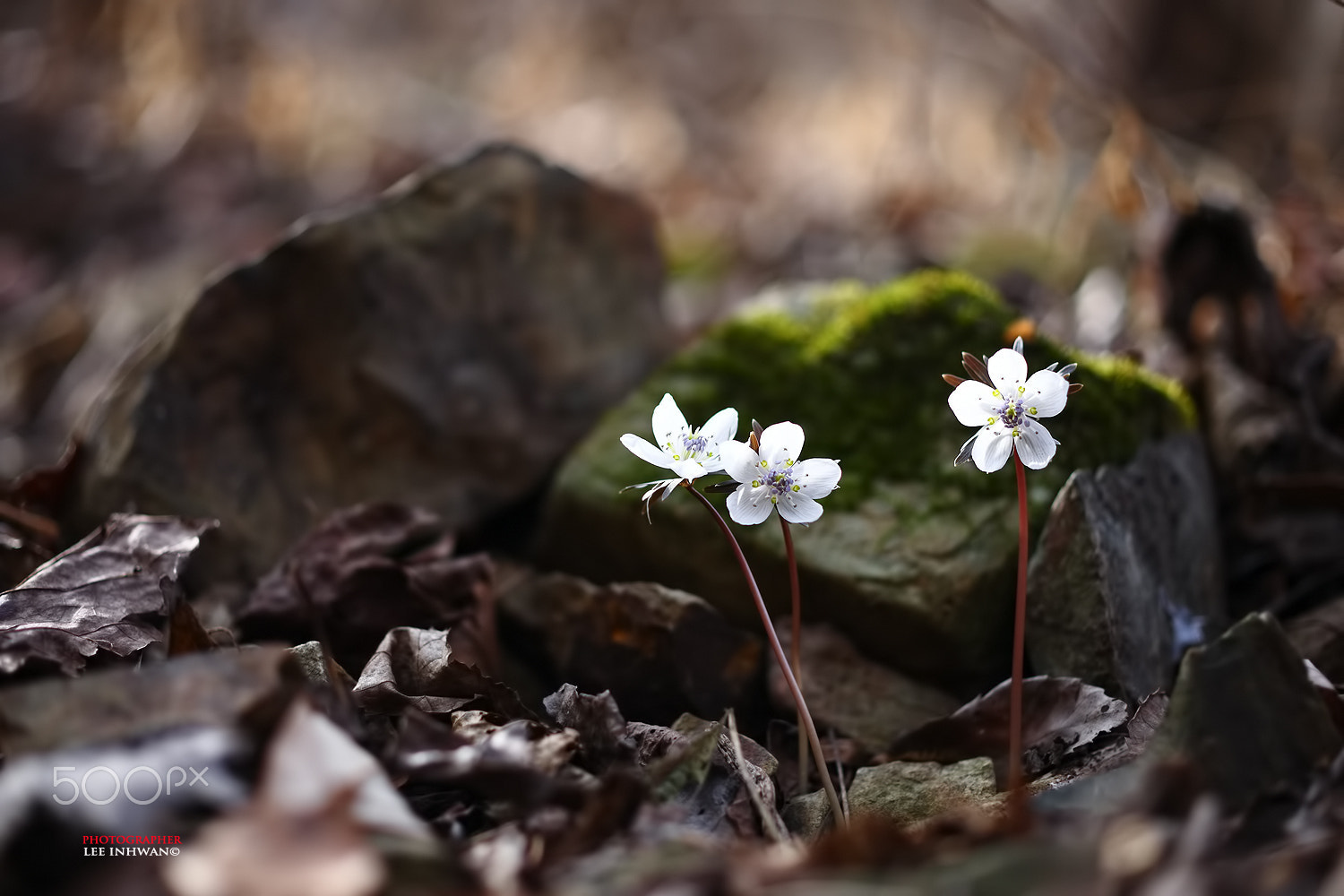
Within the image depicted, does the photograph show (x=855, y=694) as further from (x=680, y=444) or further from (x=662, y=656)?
(x=680, y=444)

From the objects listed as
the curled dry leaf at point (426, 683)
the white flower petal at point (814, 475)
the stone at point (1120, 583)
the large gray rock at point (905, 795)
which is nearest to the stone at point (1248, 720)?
the large gray rock at point (905, 795)

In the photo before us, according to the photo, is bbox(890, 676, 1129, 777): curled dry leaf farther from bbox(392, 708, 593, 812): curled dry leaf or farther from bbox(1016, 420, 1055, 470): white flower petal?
bbox(392, 708, 593, 812): curled dry leaf

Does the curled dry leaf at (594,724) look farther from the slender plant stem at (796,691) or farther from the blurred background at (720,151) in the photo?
the blurred background at (720,151)

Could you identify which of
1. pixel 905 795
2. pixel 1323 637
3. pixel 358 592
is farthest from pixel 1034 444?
pixel 358 592

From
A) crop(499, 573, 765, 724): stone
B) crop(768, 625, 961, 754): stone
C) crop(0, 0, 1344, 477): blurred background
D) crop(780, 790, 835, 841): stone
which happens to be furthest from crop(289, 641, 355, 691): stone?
crop(0, 0, 1344, 477): blurred background

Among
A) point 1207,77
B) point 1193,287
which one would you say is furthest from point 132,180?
point 1207,77
